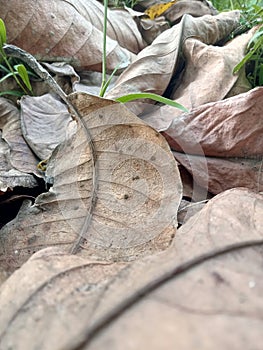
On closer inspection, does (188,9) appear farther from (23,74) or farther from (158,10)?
(23,74)

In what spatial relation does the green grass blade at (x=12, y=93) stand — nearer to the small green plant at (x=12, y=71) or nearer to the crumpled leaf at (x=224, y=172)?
the small green plant at (x=12, y=71)

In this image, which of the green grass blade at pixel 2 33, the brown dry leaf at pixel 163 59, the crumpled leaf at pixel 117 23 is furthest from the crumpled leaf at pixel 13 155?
the crumpled leaf at pixel 117 23

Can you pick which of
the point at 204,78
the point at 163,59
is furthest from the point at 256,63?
the point at 163,59

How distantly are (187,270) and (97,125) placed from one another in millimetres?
510

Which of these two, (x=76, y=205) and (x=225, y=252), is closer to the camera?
(x=225, y=252)

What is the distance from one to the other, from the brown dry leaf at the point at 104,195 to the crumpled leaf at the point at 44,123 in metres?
0.13

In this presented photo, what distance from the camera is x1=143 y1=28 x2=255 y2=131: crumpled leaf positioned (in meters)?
1.22

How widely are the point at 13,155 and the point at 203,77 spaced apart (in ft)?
2.10

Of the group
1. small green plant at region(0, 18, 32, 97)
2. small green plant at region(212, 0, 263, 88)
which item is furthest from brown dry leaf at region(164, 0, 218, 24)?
small green plant at region(0, 18, 32, 97)

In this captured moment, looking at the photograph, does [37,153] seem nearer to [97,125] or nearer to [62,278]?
[97,125]

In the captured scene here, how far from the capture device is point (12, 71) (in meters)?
1.32

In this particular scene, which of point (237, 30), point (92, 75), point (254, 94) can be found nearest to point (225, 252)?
point (254, 94)

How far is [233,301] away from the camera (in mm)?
476

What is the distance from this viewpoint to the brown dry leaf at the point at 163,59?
4.28 feet
